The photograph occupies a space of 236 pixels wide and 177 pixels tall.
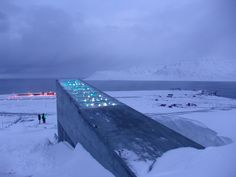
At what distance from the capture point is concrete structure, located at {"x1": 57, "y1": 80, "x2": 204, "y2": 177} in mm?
10018

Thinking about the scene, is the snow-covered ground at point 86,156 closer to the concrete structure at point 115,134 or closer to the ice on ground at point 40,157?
the ice on ground at point 40,157

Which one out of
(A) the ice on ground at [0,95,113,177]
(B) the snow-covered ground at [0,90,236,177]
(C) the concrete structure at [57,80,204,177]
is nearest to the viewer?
(B) the snow-covered ground at [0,90,236,177]

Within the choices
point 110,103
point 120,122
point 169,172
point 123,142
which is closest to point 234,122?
point 110,103

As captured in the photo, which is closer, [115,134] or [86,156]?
[115,134]

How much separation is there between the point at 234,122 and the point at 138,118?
14904mm

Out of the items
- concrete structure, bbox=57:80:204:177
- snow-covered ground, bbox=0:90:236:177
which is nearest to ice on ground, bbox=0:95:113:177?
snow-covered ground, bbox=0:90:236:177

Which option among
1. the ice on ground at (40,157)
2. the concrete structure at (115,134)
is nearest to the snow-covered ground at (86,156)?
the ice on ground at (40,157)

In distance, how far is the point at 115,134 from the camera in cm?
1207

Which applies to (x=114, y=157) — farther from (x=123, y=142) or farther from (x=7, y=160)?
(x=7, y=160)

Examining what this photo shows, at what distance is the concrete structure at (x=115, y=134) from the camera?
394 inches

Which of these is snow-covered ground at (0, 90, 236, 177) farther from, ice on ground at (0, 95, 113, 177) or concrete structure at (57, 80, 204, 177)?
concrete structure at (57, 80, 204, 177)

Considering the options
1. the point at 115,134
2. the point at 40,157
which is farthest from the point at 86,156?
the point at 40,157

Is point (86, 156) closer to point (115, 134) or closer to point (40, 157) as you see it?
point (115, 134)

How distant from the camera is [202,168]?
273 inches
